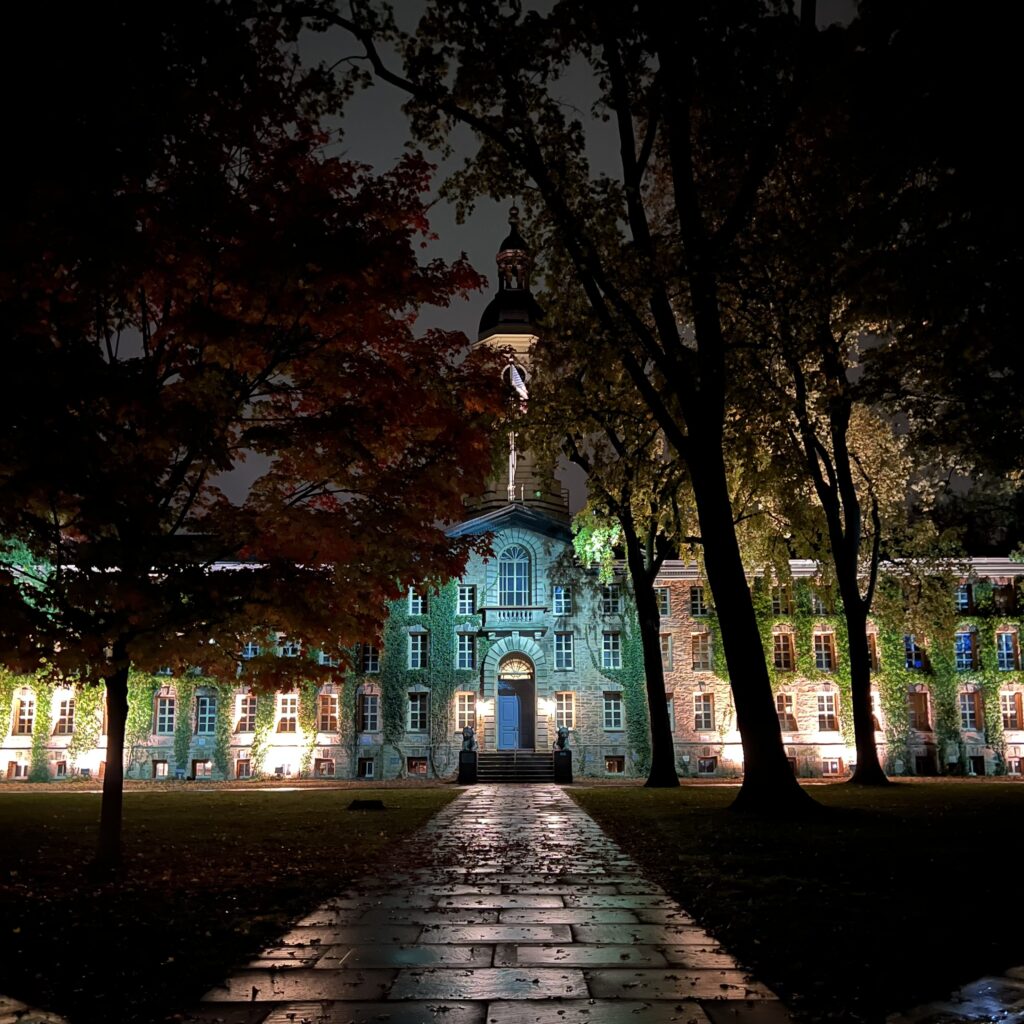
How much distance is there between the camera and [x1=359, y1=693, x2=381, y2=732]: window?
41375mm

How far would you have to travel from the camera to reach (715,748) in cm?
4138

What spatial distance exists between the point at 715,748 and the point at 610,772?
15.2 ft

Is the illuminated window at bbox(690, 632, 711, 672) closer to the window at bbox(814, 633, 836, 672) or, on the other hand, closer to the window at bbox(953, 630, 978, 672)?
the window at bbox(814, 633, 836, 672)

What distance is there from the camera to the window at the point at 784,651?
1666 inches

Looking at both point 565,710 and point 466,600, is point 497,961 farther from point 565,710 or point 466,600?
point 466,600

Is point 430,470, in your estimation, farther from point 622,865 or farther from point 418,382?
point 622,865

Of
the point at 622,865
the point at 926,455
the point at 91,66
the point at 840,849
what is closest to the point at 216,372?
the point at 91,66

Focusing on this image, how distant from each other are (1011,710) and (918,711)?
4.01m

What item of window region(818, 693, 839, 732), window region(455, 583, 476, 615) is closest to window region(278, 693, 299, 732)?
window region(455, 583, 476, 615)

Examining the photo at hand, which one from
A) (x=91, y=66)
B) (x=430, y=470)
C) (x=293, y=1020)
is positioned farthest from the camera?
(x=430, y=470)

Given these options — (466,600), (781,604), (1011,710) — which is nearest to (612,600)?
(466,600)

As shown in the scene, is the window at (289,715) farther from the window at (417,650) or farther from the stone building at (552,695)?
the window at (417,650)

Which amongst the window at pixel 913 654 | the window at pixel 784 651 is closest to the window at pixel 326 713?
the window at pixel 784 651

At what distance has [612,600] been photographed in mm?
42500
